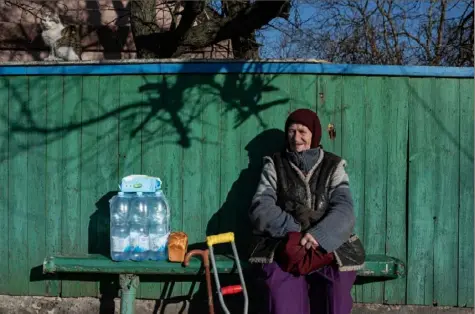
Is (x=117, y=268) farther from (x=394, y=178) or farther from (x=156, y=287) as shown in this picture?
(x=394, y=178)

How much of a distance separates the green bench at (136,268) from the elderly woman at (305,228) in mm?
289

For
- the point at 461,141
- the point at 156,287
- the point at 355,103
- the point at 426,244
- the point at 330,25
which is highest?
the point at 330,25

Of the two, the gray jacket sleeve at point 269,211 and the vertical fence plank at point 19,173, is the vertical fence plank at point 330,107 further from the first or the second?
the vertical fence plank at point 19,173

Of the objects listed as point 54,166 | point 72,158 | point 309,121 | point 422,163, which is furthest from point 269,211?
point 54,166

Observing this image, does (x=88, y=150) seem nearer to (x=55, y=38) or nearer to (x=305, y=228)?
(x=305, y=228)

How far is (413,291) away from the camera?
181 inches

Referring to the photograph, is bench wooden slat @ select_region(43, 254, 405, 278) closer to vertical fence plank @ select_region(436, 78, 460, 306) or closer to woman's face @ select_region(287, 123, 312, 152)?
vertical fence plank @ select_region(436, 78, 460, 306)

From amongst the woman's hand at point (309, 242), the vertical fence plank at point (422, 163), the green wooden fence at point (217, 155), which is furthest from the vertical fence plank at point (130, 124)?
the vertical fence plank at point (422, 163)

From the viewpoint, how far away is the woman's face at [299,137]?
4.23 m

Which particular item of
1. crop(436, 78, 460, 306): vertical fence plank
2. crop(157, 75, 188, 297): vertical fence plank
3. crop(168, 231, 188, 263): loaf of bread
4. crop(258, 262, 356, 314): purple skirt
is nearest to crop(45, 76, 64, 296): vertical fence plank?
crop(157, 75, 188, 297): vertical fence plank

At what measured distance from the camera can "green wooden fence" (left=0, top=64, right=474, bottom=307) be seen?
4547 millimetres

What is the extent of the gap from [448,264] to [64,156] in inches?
122

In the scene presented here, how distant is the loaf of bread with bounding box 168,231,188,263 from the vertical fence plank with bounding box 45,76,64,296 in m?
0.98

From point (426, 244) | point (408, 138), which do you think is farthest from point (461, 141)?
point (426, 244)
